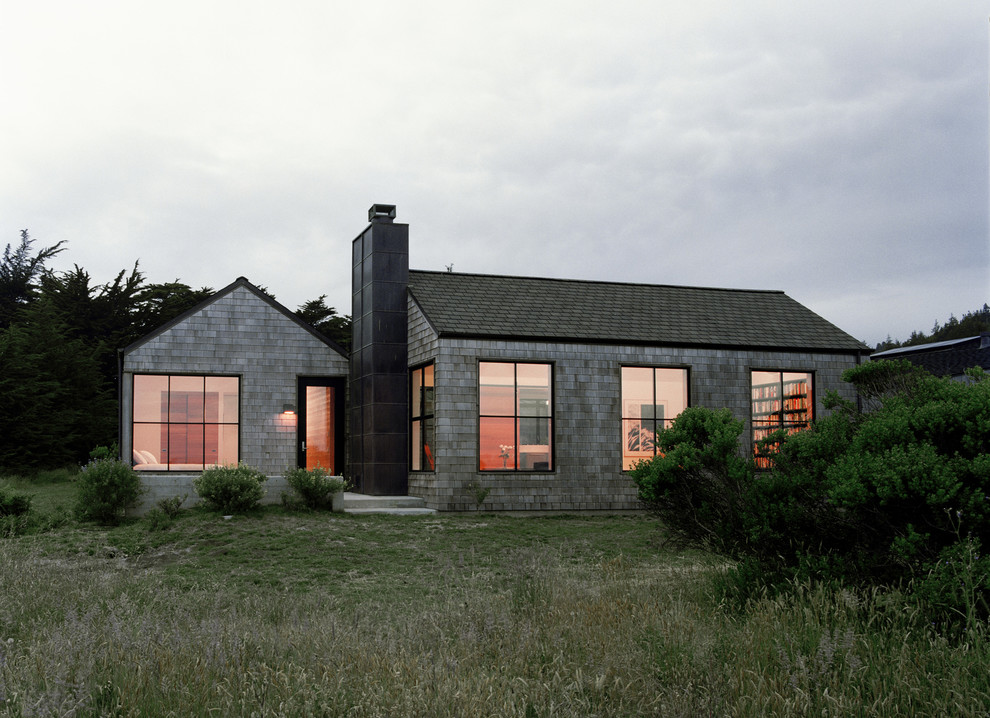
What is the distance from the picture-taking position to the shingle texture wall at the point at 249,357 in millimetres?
17562

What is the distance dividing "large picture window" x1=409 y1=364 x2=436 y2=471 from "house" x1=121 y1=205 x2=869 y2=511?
0.18ft

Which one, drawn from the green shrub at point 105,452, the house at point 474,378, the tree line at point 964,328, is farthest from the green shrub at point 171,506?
the tree line at point 964,328

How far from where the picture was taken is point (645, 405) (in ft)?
56.1

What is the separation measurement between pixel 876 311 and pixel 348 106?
127 ft

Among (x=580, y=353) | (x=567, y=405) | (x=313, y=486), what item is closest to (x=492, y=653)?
(x=313, y=486)

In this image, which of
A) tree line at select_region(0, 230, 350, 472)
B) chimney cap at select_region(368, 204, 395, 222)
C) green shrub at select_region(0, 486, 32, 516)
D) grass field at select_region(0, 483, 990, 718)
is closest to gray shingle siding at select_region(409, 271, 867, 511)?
chimney cap at select_region(368, 204, 395, 222)

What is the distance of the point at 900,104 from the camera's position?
19.2 meters

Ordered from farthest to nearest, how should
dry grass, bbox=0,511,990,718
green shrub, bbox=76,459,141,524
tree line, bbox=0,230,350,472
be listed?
tree line, bbox=0,230,350,472 < green shrub, bbox=76,459,141,524 < dry grass, bbox=0,511,990,718

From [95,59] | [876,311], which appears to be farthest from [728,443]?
[876,311]

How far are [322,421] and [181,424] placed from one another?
2999 mm

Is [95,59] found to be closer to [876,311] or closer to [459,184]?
[459,184]

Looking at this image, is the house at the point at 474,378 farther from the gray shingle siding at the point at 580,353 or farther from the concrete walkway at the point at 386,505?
the concrete walkway at the point at 386,505

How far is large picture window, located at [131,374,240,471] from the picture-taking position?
1752cm

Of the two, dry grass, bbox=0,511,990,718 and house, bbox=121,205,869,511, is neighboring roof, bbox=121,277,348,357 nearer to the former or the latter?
house, bbox=121,205,869,511
